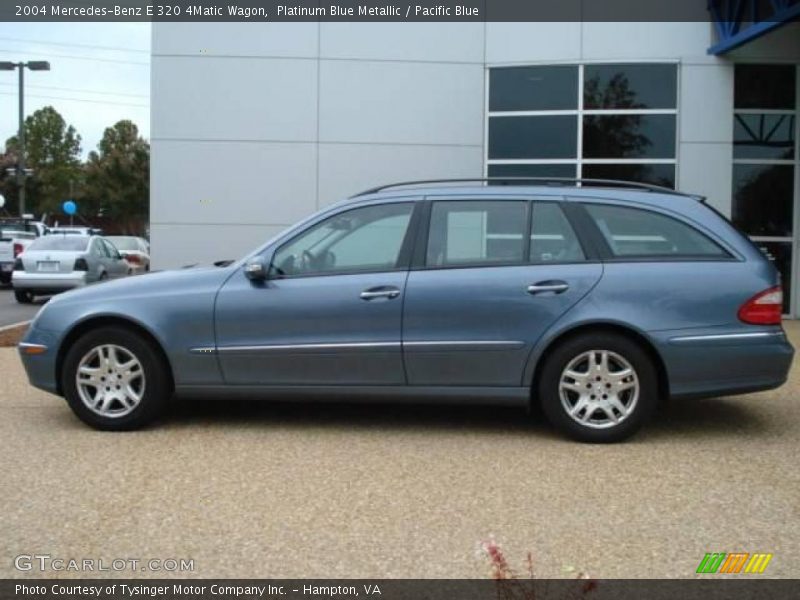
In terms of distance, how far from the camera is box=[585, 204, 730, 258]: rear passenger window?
551cm

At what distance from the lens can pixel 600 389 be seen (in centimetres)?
539

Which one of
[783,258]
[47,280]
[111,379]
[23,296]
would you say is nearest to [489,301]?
[111,379]

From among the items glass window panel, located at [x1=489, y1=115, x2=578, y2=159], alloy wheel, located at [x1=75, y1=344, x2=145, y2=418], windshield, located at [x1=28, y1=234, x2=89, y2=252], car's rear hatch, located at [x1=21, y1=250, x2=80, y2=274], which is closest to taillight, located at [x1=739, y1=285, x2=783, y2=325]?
alloy wheel, located at [x1=75, y1=344, x2=145, y2=418]

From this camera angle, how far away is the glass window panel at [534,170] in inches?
496

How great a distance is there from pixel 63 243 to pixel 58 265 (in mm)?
686

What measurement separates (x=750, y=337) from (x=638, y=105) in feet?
25.9

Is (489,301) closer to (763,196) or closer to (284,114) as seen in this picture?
(284,114)

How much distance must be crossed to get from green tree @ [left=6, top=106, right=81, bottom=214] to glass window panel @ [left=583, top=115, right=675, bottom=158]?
178 ft

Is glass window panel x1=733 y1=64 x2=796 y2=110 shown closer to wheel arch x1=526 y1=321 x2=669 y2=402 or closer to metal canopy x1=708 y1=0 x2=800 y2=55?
metal canopy x1=708 y1=0 x2=800 y2=55

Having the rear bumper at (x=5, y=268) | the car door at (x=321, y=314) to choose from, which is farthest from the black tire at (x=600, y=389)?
the rear bumper at (x=5, y=268)

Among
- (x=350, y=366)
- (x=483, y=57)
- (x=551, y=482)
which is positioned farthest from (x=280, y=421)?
(x=483, y=57)
